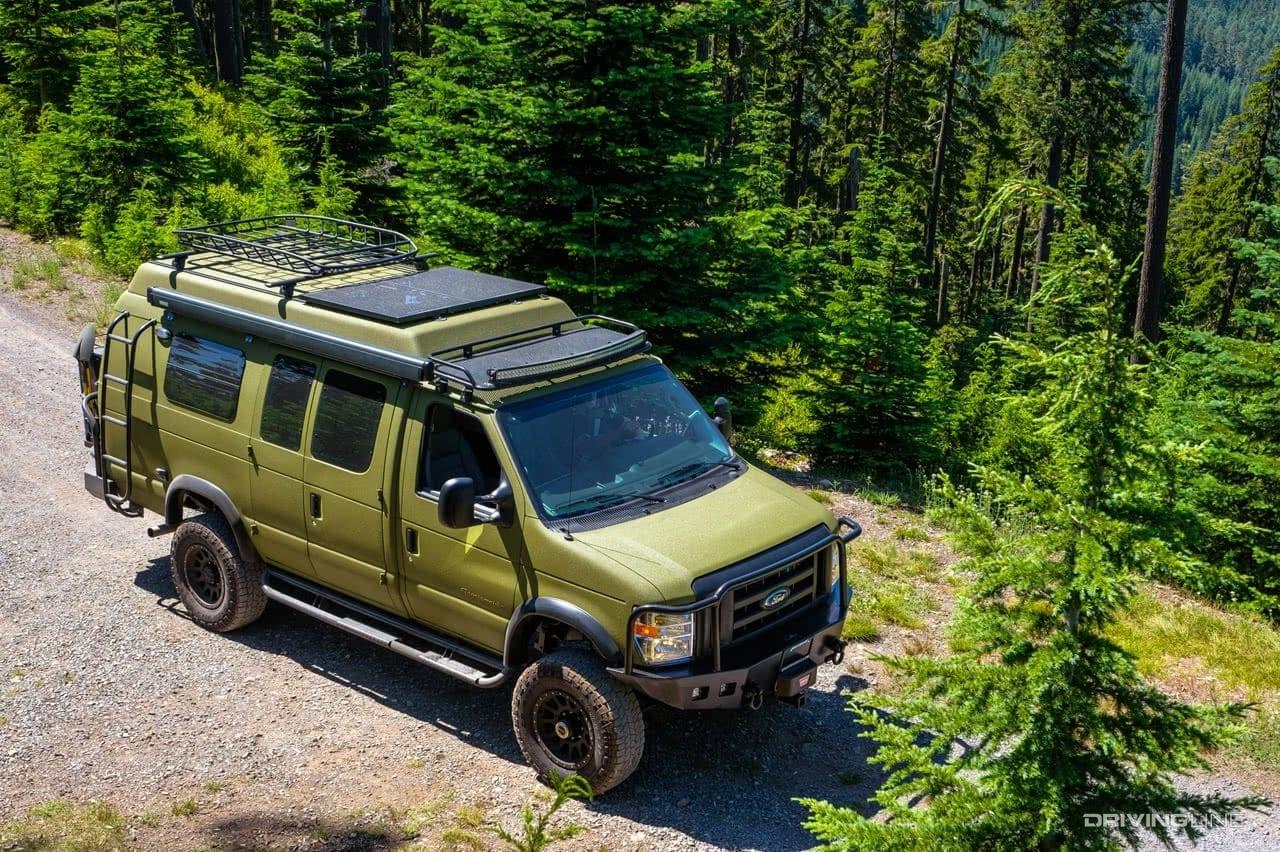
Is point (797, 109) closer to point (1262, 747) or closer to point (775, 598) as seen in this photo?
point (1262, 747)

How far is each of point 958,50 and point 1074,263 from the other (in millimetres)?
36688

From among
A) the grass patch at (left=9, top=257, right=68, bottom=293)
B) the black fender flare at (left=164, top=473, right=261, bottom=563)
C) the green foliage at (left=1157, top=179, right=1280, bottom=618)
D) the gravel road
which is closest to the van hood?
the gravel road

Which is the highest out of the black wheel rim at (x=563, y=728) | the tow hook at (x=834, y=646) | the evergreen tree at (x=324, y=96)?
the evergreen tree at (x=324, y=96)

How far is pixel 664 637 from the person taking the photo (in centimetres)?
644

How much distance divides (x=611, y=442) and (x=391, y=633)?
7.09ft

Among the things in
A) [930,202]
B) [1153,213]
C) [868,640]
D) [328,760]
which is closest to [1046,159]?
[930,202]

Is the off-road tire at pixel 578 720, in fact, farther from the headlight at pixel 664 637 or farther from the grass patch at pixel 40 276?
the grass patch at pixel 40 276

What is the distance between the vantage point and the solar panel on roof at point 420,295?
7.77 metres

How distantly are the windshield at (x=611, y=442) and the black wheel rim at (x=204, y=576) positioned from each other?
3.22 metres

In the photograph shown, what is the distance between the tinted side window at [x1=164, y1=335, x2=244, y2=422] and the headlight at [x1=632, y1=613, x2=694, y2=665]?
3.94m

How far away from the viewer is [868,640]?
906 cm

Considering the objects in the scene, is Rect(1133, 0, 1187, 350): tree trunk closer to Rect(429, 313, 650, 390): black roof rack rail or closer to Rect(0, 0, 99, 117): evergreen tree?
Rect(429, 313, 650, 390): black roof rack rail

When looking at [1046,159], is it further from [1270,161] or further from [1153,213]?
[1270,161]

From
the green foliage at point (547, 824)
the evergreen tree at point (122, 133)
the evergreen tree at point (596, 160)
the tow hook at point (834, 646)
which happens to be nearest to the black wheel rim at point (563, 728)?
the green foliage at point (547, 824)
